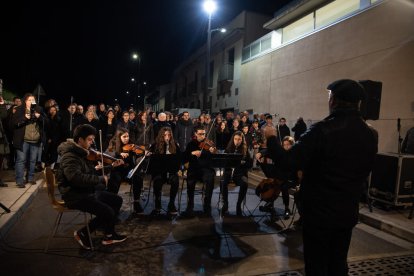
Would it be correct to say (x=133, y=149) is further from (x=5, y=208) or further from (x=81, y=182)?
(x=5, y=208)

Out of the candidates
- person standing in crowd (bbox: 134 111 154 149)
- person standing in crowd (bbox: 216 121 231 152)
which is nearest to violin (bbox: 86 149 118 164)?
person standing in crowd (bbox: 134 111 154 149)

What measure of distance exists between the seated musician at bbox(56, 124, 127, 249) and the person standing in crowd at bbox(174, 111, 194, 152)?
4.83m

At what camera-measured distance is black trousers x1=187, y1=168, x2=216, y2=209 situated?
6402mm

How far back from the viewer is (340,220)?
2.41 meters

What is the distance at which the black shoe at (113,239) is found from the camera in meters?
4.55

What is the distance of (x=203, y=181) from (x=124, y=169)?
162cm

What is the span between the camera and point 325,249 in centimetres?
247

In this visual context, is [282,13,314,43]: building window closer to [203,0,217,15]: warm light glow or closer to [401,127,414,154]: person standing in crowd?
[203,0,217,15]: warm light glow

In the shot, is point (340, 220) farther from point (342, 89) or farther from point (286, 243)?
point (286, 243)

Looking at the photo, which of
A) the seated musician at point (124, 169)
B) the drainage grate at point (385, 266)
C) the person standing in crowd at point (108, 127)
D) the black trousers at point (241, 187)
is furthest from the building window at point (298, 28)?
the drainage grate at point (385, 266)

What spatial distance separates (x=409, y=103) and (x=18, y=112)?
33.0 ft

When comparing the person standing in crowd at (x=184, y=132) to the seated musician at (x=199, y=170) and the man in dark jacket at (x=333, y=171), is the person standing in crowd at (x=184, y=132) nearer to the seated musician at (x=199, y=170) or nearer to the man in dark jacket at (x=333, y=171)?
the seated musician at (x=199, y=170)

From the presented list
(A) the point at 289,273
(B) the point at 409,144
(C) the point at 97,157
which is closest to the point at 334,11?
(B) the point at 409,144

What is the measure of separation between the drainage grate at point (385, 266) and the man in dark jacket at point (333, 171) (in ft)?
6.01
